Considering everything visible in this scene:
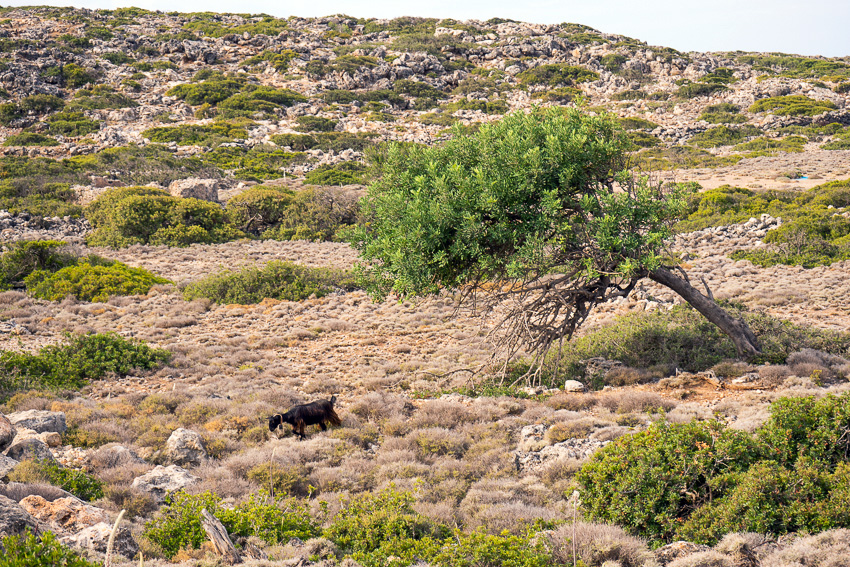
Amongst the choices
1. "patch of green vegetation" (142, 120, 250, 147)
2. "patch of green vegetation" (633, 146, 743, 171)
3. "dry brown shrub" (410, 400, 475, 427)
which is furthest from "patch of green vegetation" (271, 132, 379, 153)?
"dry brown shrub" (410, 400, 475, 427)

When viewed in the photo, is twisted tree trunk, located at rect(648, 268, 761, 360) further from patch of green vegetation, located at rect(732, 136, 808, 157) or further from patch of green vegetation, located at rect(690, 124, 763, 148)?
patch of green vegetation, located at rect(690, 124, 763, 148)

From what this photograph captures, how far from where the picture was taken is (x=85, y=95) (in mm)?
54125

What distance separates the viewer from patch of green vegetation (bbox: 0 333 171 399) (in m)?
9.61

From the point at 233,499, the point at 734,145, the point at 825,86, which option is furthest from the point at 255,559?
the point at 825,86

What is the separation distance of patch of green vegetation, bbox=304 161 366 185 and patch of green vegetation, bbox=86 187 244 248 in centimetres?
990

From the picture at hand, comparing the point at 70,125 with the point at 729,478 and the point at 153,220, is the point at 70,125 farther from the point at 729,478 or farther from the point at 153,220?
the point at 729,478

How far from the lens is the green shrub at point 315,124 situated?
50.8 metres

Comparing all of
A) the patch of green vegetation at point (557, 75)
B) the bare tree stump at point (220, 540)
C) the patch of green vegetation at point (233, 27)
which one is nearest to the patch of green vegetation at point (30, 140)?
the patch of green vegetation at point (233, 27)

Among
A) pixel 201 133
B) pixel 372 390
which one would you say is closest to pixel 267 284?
pixel 372 390

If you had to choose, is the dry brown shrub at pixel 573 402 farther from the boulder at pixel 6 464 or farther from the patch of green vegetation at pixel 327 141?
the patch of green vegetation at pixel 327 141

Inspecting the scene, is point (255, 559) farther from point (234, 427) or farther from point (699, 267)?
point (699, 267)

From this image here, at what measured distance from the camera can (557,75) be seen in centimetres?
6450

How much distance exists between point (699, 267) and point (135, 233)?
Answer: 23855 mm

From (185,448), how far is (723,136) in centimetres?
5055
